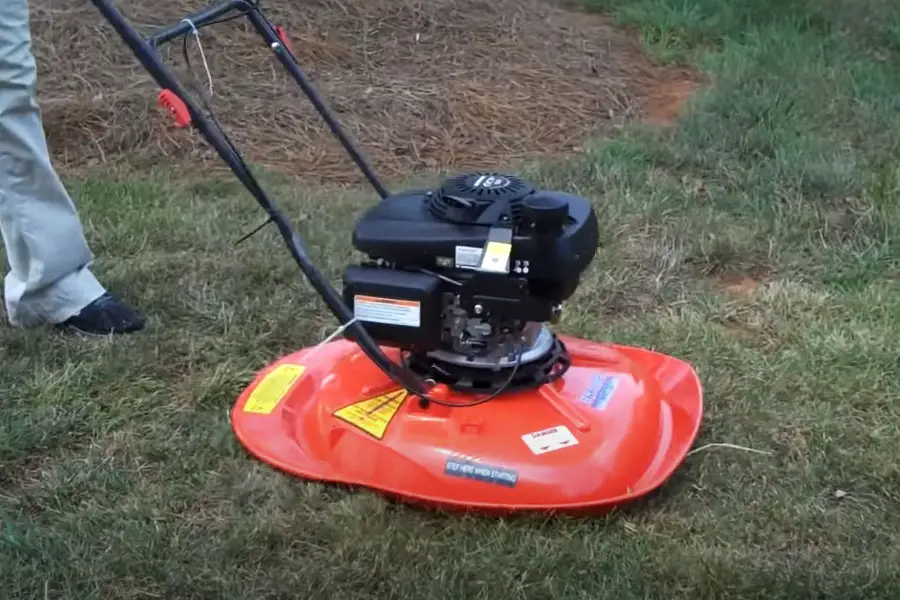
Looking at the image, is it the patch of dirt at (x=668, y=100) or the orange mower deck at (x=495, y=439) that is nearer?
the orange mower deck at (x=495, y=439)

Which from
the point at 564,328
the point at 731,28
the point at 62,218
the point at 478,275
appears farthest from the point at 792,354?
the point at 731,28

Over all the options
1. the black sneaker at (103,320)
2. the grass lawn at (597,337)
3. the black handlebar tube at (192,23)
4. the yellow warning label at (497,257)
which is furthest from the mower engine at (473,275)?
the black sneaker at (103,320)

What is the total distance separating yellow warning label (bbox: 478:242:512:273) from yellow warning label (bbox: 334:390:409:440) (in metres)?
0.31

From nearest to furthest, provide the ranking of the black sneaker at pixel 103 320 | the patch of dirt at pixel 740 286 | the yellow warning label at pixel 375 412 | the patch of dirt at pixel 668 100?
1. the yellow warning label at pixel 375 412
2. the black sneaker at pixel 103 320
3. the patch of dirt at pixel 740 286
4. the patch of dirt at pixel 668 100

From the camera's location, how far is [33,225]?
2.58 m

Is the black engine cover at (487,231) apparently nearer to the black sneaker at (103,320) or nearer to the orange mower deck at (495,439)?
the orange mower deck at (495,439)

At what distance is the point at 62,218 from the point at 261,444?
2.54 feet

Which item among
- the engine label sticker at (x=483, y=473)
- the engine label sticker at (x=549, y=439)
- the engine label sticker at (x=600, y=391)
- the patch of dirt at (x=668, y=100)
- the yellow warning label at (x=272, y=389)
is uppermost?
the engine label sticker at (x=600, y=391)

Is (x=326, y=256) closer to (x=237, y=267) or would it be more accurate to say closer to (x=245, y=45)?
(x=237, y=267)

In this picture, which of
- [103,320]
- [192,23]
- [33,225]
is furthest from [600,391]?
[33,225]

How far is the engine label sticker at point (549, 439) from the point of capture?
1.98 meters

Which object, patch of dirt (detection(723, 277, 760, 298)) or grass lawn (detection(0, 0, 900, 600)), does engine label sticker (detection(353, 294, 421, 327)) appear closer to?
grass lawn (detection(0, 0, 900, 600))

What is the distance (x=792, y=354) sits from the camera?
2.60 metres

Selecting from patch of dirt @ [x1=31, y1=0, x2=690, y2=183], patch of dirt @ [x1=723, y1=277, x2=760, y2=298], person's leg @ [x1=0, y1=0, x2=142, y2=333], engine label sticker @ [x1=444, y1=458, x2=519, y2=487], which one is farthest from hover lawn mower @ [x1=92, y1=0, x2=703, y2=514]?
patch of dirt @ [x1=31, y1=0, x2=690, y2=183]
